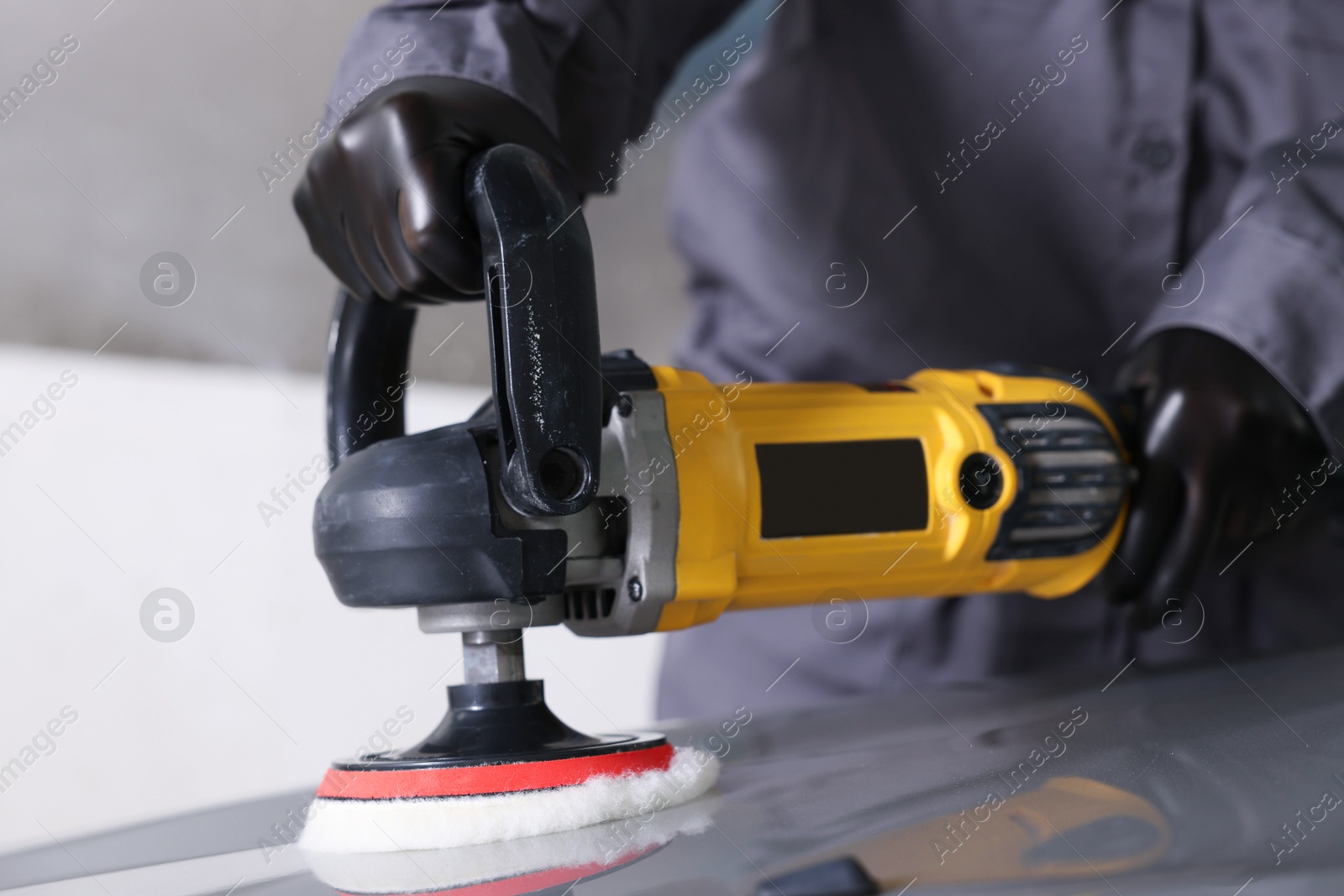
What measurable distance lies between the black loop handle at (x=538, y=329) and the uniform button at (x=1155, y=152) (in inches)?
26.1

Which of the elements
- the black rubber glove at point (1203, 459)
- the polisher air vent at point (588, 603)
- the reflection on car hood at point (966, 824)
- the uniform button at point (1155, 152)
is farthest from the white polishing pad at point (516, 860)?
the uniform button at point (1155, 152)

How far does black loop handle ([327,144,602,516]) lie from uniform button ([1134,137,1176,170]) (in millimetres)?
664

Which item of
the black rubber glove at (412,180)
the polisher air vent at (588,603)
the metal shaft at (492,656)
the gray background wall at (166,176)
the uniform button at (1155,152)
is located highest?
the gray background wall at (166,176)

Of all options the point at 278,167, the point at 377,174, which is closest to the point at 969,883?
the point at 377,174

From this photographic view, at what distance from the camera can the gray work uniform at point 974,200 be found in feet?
3.15

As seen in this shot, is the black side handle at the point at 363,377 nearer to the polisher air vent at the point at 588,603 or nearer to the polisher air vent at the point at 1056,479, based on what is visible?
the polisher air vent at the point at 588,603

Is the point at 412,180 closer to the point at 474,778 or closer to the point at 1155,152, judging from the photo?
→ the point at 474,778

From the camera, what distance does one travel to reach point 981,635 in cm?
101

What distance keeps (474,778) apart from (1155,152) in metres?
0.83

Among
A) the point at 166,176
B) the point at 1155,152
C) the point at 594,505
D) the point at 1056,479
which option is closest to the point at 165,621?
the point at 166,176

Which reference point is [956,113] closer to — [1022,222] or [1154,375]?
[1022,222]

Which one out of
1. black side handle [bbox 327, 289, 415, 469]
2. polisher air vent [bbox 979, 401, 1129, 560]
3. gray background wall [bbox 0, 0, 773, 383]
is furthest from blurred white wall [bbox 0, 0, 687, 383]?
polisher air vent [bbox 979, 401, 1129, 560]

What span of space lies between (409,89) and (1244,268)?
0.64 metres

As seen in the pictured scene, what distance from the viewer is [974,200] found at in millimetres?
1025
